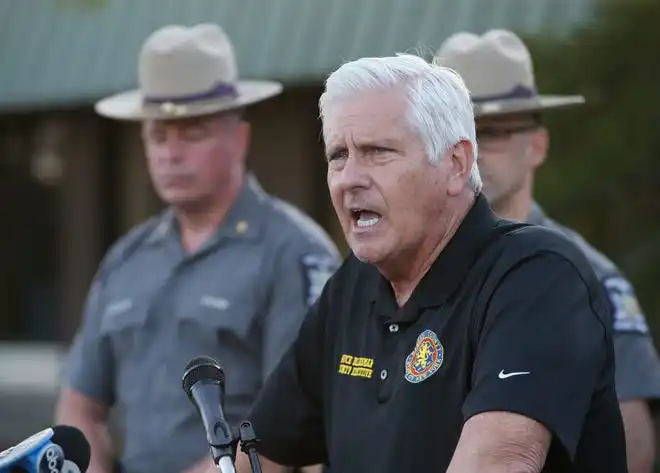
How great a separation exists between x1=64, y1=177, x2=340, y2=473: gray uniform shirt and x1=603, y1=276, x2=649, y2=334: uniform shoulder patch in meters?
0.87

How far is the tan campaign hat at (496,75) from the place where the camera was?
4641 mm

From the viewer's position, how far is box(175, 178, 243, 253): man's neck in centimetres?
484

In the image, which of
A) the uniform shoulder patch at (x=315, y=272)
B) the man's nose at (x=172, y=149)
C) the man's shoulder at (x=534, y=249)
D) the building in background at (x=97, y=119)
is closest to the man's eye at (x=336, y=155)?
the man's shoulder at (x=534, y=249)

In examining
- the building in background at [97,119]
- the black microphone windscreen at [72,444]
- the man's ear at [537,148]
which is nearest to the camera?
the black microphone windscreen at [72,444]

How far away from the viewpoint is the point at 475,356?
287 cm

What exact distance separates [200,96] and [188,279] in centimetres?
63

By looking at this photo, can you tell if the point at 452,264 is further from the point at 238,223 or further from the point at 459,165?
the point at 238,223

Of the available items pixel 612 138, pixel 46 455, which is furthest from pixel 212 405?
pixel 612 138

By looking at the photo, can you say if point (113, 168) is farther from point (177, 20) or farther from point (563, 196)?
point (563, 196)

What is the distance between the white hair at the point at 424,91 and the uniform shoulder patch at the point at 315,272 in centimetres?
154

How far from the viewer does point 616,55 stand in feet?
20.3

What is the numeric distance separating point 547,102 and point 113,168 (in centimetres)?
807

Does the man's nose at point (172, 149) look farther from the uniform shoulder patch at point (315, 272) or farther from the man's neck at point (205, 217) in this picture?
the uniform shoulder patch at point (315, 272)

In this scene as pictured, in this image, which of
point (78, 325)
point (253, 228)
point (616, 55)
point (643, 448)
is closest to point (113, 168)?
point (78, 325)
